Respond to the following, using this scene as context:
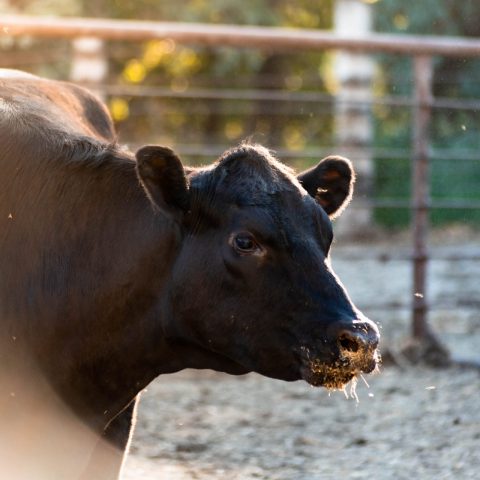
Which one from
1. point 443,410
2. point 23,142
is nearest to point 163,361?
point 23,142

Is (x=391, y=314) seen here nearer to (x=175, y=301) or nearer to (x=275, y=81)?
(x=175, y=301)

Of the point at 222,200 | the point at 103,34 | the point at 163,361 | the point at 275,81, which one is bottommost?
the point at 163,361

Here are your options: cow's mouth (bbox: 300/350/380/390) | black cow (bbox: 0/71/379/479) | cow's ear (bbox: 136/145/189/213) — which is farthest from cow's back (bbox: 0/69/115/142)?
cow's mouth (bbox: 300/350/380/390)

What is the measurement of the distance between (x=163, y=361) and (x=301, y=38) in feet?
12.6

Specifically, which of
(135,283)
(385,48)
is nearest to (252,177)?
(135,283)

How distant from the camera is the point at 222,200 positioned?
132 inches

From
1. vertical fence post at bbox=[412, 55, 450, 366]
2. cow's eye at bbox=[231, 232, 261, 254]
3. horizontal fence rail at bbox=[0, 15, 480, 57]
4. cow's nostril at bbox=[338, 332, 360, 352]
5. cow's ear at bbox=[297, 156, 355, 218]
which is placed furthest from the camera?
vertical fence post at bbox=[412, 55, 450, 366]

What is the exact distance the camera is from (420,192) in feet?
23.4

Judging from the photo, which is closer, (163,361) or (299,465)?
(163,361)

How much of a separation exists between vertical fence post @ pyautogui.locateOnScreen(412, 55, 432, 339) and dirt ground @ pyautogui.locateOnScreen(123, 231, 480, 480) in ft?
0.71

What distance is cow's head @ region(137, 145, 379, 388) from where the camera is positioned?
314cm

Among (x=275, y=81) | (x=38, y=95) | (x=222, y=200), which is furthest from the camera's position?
(x=275, y=81)

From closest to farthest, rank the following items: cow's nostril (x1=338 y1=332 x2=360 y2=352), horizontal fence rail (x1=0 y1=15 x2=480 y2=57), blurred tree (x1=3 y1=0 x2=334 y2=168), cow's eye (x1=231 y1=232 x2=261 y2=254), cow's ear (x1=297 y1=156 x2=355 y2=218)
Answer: cow's nostril (x1=338 y1=332 x2=360 y2=352), cow's eye (x1=231 y1=232 x2=261 y2=254), cow's ear (x1=297 y1=156 x2=355 y2=218), horizontal fence rail (x1=0 y1=15 x2=480 y2=57), blurred tree (x1=3 y1=0 x2=334 y2=168)

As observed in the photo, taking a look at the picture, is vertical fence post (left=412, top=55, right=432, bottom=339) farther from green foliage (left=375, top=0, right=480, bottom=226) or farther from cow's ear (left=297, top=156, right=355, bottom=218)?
green foliage (left=375, top=0, right=480, bottom=226)
